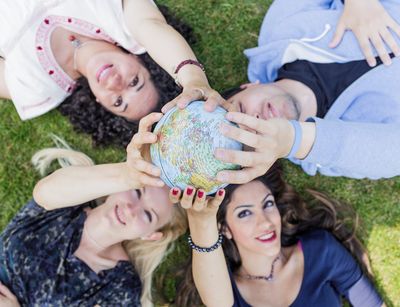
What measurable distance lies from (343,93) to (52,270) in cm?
229

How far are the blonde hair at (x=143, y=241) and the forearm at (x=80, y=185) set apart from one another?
2.03 feet

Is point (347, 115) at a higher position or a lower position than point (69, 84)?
lower

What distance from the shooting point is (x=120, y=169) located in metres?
2.96

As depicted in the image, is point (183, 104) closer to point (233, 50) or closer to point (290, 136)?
point (290, 136)

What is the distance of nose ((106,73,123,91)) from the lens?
3.04 m

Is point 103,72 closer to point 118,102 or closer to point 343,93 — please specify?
point 118,102

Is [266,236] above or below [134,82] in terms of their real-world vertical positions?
below

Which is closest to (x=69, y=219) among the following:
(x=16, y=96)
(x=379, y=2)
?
(x=16, y=96)

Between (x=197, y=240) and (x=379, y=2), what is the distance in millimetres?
1904

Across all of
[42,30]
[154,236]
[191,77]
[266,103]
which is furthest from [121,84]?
[154,236]

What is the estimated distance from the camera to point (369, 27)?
10.4 ft

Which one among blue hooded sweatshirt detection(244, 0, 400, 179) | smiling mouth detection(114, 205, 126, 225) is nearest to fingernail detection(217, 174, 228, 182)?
blue hooded sweatshirt detection(244, 0, 400, 179)

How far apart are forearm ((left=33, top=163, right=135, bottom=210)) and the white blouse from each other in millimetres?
708

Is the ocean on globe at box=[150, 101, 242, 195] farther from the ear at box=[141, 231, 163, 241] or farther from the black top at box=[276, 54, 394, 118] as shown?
the ear at box=[141, 231, 163, 241]
